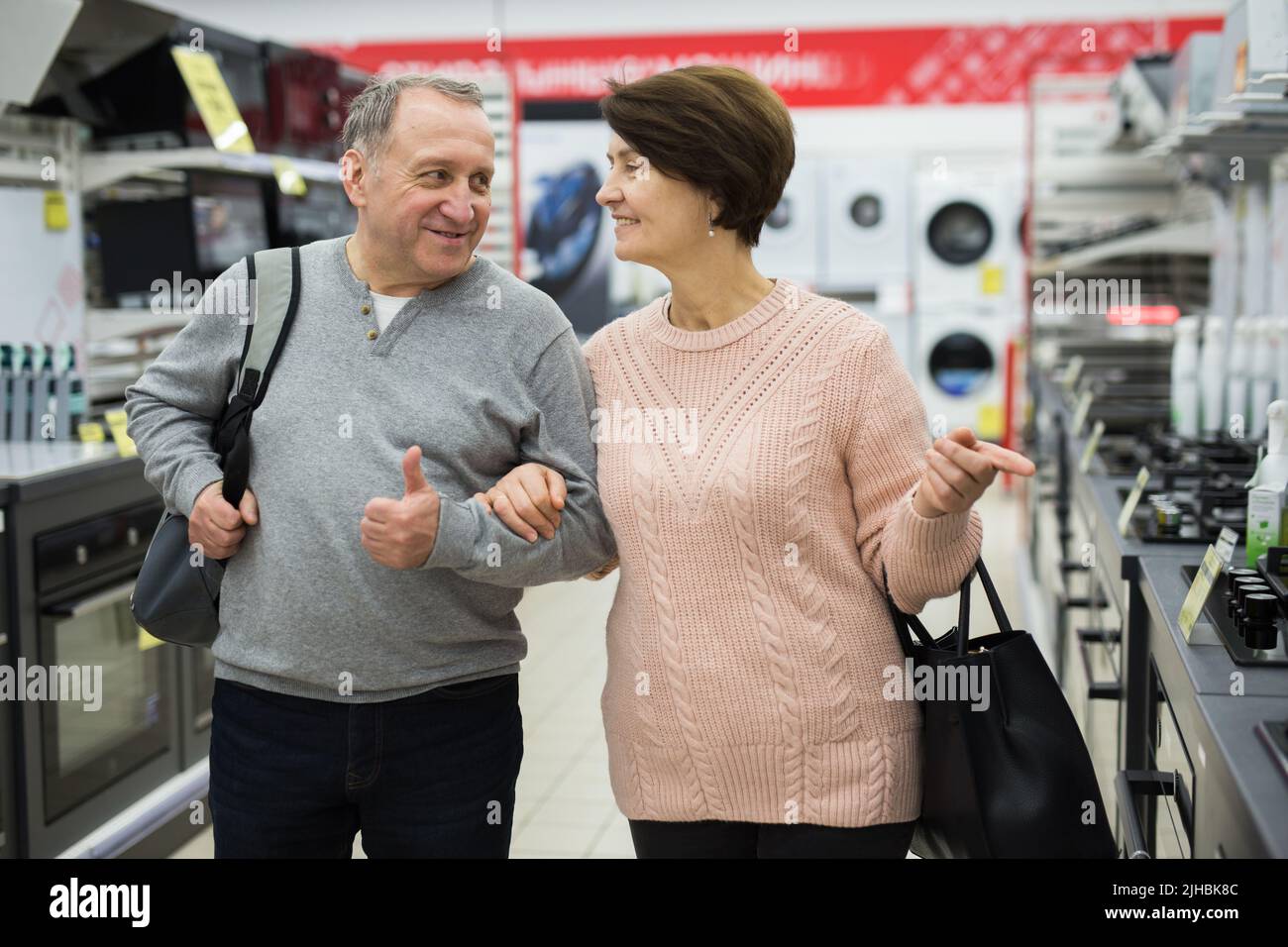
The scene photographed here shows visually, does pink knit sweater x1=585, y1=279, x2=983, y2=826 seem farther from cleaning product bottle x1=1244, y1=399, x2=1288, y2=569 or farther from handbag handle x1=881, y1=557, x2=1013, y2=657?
cleaning product bottle x1=1244, y1=399, x2=1288, y2=569

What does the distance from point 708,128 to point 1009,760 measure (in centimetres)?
85

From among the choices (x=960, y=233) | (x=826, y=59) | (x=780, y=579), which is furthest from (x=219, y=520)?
(x=960, y=233)

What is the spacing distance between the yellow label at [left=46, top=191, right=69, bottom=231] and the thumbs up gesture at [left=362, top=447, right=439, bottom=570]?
9.40ft

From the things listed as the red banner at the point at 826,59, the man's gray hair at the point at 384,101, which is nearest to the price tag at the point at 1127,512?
the man's gray hair at the point at 384,101

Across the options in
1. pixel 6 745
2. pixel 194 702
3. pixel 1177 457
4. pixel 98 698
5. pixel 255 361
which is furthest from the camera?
pixel 194 702

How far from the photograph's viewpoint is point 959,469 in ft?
4.92

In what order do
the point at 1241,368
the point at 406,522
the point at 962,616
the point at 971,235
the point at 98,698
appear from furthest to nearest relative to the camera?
the point at 971,235 → the point at 1241,368 → the point at 98,698 → the point at 962,616 → the point at 406,522

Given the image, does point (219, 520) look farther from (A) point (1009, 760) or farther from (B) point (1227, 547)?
(B) point (1227, 547)

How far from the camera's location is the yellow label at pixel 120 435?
3293 millimetres

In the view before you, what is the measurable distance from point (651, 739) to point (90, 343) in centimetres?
306

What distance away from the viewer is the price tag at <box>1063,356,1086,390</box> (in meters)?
5.04

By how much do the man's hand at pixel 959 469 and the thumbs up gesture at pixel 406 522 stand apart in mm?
570

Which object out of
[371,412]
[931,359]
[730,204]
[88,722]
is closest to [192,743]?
[88,722]

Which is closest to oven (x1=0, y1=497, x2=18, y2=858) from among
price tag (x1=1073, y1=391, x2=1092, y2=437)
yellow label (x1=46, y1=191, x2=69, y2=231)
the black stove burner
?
yellow label (x1=46, y1=191, x2=69, y2=231)
